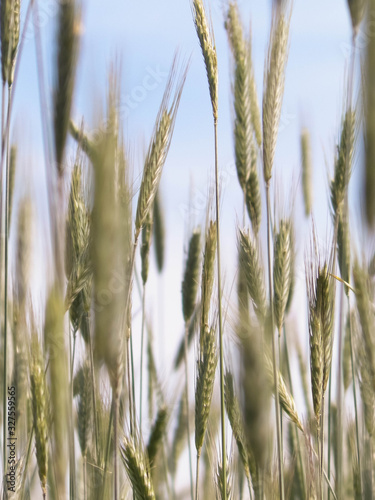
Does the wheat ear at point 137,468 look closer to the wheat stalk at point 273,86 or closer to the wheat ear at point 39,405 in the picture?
the wheat ear at point 39,405

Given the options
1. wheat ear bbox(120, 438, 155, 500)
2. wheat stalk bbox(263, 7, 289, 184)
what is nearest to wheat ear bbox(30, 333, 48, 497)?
wheat ear bbox(120, 438, 155, 500)

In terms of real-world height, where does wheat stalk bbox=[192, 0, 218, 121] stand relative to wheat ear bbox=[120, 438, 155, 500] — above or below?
above

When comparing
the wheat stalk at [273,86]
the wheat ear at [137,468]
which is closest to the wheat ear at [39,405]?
the wheat ear at [137,468]

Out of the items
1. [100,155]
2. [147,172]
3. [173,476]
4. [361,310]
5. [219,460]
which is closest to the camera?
[100,155]

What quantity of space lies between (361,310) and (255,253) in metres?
0.43

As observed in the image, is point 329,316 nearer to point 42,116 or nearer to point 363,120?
point 363,120

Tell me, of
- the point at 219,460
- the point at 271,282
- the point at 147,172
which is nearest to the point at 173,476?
the point at 219,460

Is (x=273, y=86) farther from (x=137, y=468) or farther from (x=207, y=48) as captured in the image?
(x=137, y=468)

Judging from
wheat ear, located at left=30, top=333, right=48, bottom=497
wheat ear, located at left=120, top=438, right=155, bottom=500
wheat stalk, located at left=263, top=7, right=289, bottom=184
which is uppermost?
wheat stalk, located at left=263, top=7, right=289, bottom=184

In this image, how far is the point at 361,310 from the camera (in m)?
1.40

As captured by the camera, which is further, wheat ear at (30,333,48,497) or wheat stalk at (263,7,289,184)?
wheat stalk at (263,7,289,184)

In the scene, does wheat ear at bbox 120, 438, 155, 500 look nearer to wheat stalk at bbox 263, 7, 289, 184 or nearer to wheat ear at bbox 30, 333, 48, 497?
wheat ear at bbox 30, 333, 48, 497

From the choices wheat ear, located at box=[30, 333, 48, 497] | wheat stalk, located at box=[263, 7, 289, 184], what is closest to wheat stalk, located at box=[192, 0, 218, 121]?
wheat stalk, located at box=[263, 7, 289, 184]

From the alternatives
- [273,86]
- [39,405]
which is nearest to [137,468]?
[39,405]
